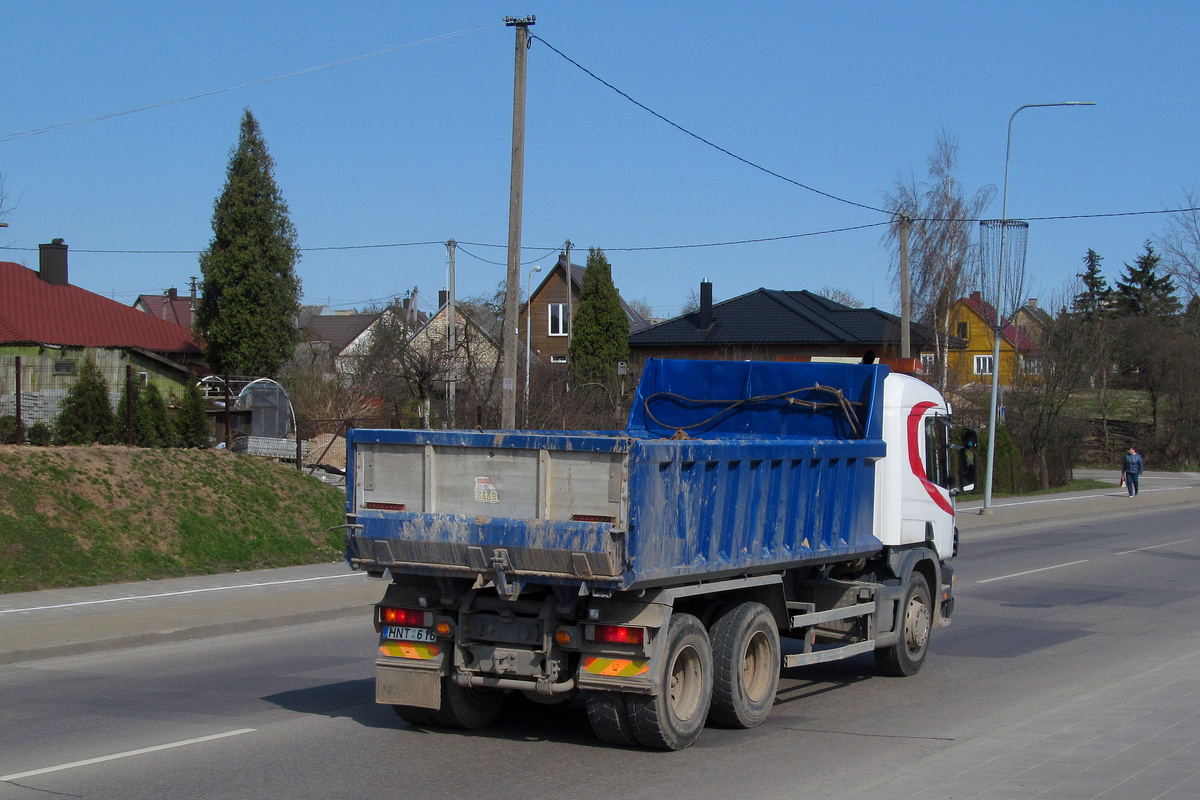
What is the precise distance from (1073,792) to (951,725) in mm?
2328

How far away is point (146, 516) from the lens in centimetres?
1722

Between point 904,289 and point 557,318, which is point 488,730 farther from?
point 557,318

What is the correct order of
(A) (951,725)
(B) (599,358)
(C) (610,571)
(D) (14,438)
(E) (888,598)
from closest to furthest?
(C) (610,571), (A) (951,725), (E) (888,598), (D) (14,438), (B) (599,358)

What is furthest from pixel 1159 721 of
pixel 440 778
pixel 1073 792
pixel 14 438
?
pixel 14 438

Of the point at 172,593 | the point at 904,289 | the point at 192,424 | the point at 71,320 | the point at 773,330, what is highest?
the point at 773,330

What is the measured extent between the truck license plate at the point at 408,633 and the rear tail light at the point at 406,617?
0.03m

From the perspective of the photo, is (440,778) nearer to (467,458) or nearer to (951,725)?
(467,458)

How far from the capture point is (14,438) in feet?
61.2

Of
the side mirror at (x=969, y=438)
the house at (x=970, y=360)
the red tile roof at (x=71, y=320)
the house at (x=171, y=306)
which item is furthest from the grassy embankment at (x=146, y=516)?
the house at (x=171, y=306)

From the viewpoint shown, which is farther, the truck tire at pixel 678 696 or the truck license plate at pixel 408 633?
the truck license plate at pixel 408 633

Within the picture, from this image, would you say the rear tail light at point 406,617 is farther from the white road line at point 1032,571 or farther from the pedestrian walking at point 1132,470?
the pedestrian walking at point 1132,470

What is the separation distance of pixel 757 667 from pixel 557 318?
2245 inches

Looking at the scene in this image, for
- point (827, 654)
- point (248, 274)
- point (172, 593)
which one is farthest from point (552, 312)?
point (827, 654)

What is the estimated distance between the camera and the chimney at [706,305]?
5575 cm
